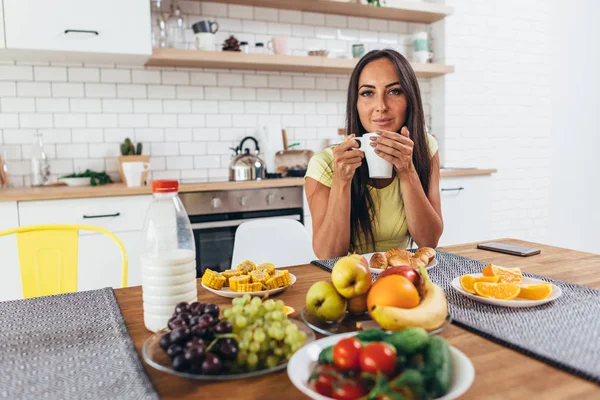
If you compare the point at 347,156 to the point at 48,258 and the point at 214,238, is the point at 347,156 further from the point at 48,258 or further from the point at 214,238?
the point at 214,238

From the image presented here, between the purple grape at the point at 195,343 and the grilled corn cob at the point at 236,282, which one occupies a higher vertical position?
the purple grape at the point at 195,343

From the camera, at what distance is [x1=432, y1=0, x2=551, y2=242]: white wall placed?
4148 millimetres

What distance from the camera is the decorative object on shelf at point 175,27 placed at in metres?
3.31

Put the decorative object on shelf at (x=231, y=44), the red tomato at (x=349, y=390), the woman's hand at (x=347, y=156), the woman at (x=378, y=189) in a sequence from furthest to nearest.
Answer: the decorative object on shelf at (x=231, y=44), the woman at (x=378, y=189), the woman's hand at (x=347, y=156), the red tomato at (x=349, y=390)

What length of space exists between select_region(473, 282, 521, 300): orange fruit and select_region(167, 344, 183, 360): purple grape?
673 millimetres

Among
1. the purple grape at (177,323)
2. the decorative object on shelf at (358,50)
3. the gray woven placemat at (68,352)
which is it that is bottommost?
the gray woven placemat at (68,352)

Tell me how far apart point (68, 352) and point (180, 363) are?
A: 27 cm

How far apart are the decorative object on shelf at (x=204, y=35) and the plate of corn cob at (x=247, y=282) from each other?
2.32 m

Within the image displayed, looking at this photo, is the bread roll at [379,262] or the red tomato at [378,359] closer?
the red tomato at [378,359]

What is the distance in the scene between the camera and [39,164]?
121 inches

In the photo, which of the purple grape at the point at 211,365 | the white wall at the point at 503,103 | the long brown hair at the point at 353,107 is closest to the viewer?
the purple grape at the point at 211,365

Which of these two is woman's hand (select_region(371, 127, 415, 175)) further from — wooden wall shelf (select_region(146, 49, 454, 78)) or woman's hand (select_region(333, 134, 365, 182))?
wooden wall shelf (select_region(146, 49, 454, 78))

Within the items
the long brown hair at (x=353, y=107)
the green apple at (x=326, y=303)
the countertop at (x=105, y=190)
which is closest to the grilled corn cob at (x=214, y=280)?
the green apple at (x=326, y=303)

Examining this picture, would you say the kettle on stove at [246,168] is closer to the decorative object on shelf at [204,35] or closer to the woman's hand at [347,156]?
the decorative object on shelf at [204,35]
